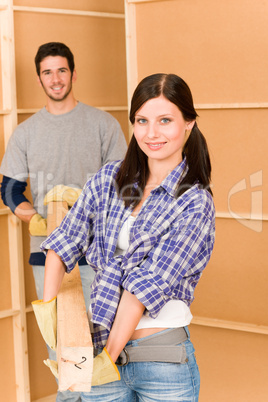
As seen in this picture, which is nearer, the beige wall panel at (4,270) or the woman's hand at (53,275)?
the woman's hand at (53,275)

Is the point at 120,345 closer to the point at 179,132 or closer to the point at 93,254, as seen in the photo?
the point at 93,254

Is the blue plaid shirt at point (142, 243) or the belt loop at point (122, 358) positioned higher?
the blue plaid shirt at point (142, 243)

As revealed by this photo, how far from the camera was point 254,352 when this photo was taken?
105 inches

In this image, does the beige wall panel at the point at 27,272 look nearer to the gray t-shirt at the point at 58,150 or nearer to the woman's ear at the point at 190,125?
the gray t-shirt at the point at 58,150

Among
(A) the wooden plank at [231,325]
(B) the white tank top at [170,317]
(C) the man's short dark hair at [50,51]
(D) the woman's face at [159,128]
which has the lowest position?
(A) the wooden plank at [231,325]

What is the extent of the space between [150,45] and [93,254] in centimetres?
163

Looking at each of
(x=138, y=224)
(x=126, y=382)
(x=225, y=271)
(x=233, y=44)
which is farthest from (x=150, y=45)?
(x=126, y=382)

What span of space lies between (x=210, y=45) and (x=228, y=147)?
1.44 feet

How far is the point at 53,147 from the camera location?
8.57 ft

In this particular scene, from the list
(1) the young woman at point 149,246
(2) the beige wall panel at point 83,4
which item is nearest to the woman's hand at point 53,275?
(1) the young woman at point 149,246

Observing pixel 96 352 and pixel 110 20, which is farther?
pixel 110 20

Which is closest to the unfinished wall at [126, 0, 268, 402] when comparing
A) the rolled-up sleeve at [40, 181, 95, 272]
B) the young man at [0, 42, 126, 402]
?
the young man at [0, 42, 126, 402]

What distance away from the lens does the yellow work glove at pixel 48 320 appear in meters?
1.22

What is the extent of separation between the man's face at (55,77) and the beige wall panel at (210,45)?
0.34 meters
